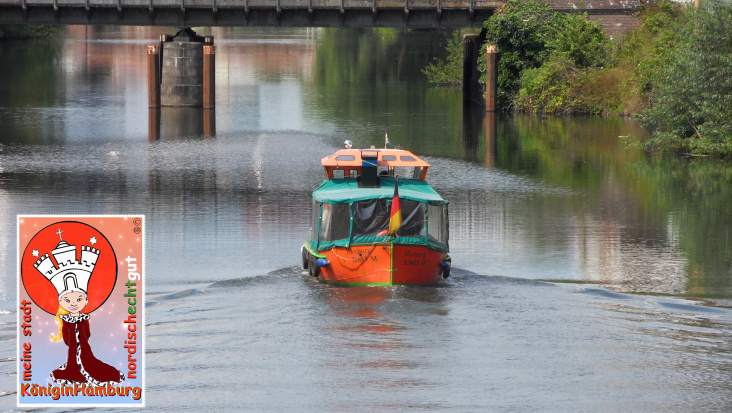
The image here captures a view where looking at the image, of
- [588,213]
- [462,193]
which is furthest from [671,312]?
[462,193]

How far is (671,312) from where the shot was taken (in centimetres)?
2108

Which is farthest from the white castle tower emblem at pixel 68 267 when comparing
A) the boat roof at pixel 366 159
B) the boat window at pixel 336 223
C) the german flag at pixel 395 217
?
the boat roof at pixel 366 159

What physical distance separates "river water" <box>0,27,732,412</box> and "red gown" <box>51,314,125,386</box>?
385 centimetres

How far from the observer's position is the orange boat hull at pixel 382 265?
22625mm

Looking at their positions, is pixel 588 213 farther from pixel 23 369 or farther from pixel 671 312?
pixel 23 369

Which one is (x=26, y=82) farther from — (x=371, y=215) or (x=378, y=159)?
(x=371, y=215)

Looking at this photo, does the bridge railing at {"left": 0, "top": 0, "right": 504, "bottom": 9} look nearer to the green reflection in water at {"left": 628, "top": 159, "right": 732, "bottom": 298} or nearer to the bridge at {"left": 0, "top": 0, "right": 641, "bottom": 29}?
the bridge at {"left": 0, "top": 0, "right": 641, "bottom": 29}

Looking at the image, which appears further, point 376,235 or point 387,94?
point 387,94

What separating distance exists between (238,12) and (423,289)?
45.6 metres

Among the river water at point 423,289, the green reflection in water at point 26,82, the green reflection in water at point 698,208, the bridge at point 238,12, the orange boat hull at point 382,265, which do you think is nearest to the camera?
the river water at point 423,289

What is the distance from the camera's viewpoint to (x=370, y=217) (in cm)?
2369

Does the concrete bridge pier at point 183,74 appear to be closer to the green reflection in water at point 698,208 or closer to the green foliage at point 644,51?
the green foliage at point 644,51

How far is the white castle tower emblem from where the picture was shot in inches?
424

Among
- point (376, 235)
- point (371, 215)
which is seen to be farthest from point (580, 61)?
point (376, 235)
